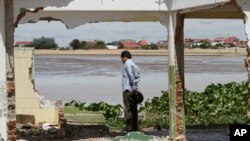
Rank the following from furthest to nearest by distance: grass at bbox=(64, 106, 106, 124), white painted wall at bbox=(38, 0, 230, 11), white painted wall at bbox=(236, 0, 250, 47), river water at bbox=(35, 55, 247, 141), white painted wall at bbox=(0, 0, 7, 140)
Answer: river water at bbox=(35, 55, 247, 141), grass at bbox=(64, 106, 106, 124), white painted wall at bbox=(38, 0, 230, 11), white painted wall at bbox=(0, 0, 7, 140), white painted wall at bbox=(236, 0, 250, 47)

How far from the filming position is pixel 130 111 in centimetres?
1658

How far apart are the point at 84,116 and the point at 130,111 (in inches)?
134

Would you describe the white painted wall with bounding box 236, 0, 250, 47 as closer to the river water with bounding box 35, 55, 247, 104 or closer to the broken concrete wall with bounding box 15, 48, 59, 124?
the broken concrete wall with bounding box 15, 48, 59, 124

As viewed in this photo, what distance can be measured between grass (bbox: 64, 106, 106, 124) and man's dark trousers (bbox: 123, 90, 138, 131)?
211 cm

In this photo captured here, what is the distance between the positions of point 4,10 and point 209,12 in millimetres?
4232

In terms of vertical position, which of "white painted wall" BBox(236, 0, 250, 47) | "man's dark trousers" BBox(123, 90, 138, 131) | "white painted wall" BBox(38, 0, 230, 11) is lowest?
"man's dark trousers" BBox(123, 90, 138, 131)

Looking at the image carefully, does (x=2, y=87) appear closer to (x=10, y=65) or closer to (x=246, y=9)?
(x=10, y=65)

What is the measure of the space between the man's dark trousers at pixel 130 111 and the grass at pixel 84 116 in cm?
211

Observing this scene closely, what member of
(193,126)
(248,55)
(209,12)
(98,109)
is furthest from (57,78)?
(248,55)

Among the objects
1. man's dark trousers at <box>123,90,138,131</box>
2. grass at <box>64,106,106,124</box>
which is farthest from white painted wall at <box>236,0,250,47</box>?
grass at <box>64,106,106,124</box>

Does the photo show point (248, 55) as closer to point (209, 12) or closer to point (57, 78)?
point (209, 12)

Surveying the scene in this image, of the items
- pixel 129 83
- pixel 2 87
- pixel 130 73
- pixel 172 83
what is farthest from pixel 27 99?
pixel 2 87

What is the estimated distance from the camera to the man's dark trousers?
16391 mm

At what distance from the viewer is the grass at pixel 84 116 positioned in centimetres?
1909
